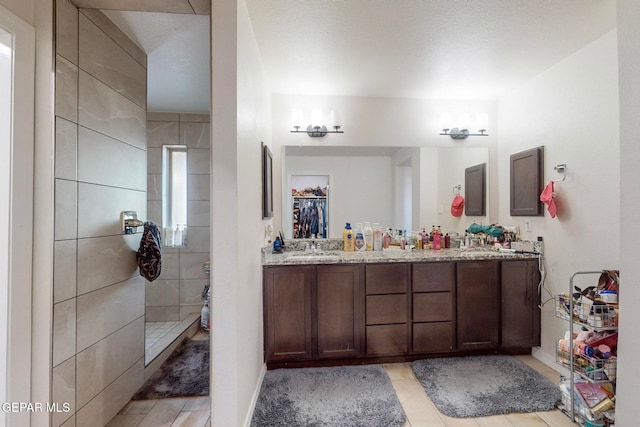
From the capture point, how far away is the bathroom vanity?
7.10ft

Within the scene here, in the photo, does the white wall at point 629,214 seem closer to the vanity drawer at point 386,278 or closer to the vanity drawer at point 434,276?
the vanity drawer at point 434,276

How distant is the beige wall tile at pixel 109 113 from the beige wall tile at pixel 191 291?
1403 mm

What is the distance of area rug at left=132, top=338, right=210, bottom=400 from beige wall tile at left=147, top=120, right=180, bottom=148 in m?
1.88

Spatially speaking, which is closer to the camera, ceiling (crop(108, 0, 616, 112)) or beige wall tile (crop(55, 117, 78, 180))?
beige wall tile (crop(55, 117, 78, 180))

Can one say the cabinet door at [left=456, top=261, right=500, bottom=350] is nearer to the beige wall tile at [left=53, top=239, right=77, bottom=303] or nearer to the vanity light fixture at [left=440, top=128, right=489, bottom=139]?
the vanity light fixture at [left=440, top=128, right=489, bottom=139]

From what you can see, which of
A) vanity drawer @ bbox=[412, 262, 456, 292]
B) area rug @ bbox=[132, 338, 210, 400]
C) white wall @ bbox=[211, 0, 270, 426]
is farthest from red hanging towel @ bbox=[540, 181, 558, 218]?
area rug @ bbox=[132, 338, 210, 400]

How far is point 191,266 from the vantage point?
2764 millimetres

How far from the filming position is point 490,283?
2344mm

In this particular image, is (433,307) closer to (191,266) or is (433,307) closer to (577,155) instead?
(577,155)

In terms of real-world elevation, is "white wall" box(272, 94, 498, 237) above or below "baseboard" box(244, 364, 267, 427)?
above

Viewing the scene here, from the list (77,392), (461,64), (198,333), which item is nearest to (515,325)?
(461,64)

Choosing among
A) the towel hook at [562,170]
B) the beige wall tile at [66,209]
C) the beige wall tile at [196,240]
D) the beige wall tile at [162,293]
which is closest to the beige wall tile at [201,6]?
the beige wall tile at [66,209]

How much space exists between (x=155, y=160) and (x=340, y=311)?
2274mm

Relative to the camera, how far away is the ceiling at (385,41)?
1.63m
